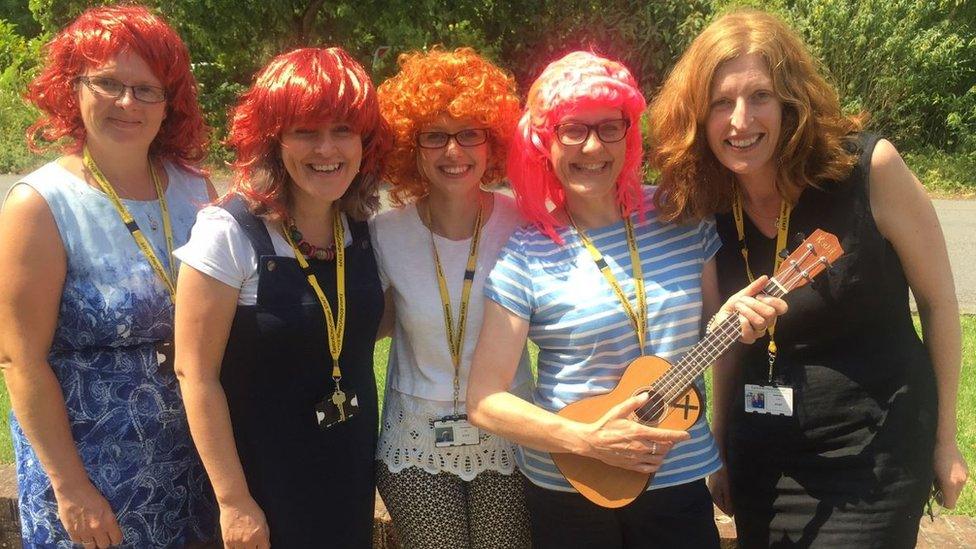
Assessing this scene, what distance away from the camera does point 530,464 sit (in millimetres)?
2533

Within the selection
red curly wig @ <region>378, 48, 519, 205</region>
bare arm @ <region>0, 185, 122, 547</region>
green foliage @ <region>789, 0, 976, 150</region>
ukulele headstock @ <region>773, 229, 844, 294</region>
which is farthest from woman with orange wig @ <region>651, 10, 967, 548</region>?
green foliage @ <region>789, 0, 976, 150</region>

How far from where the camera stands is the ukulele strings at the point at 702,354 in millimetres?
2252

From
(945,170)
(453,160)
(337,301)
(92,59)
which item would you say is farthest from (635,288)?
(945,170)

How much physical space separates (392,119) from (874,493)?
5.90ft

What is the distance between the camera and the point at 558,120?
96.9 inches

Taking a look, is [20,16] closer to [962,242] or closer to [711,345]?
[962,242]

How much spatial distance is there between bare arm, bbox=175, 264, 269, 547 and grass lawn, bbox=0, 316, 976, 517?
1677mm

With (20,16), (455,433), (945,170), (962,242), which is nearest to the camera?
(455,433)

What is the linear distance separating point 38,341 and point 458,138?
4.37 ft

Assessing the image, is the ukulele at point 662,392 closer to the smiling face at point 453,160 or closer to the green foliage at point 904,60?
the smiling face at point 453,160

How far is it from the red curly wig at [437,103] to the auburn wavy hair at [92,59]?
65cm

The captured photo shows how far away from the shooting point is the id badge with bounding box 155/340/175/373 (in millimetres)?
2453

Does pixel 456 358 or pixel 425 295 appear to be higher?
pixel 425 295

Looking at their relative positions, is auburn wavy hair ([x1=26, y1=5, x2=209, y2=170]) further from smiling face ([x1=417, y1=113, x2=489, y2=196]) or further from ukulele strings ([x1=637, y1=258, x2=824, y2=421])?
ukulele strings ([x1=637, y1=258, x2=824, y2=421])
